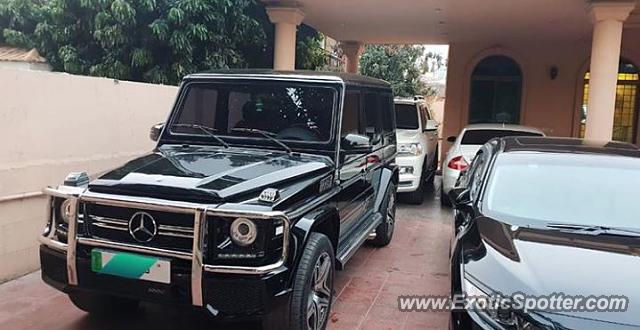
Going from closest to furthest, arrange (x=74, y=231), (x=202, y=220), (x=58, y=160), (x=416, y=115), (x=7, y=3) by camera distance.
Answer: (x=202, y=220) → (x=74, y=231) → (x=58, y=160) → (x=416, y=115) → (x=7, y=3)

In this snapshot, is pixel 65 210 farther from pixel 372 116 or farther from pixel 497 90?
pixel 497 90

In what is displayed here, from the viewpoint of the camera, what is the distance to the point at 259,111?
15.0 feet

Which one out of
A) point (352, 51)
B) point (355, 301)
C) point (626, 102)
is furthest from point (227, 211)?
point (626, 102)

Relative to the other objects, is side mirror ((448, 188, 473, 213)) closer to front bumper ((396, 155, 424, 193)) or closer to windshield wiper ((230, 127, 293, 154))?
windshield wiper ((230, 127, 293, 154))

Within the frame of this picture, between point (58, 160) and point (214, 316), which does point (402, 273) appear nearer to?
point (214, 316)

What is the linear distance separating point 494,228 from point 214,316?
1879 mm

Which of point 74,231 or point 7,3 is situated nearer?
point 74,231

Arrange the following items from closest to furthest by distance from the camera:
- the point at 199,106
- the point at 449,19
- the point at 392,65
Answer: the point at 199,106 → the point at 449,19 → the point at 392,65

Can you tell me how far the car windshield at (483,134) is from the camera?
902cm

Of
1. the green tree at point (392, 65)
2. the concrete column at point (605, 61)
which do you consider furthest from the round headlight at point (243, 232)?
the green tree at point (392, 65)

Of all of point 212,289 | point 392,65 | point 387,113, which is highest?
point 392,65

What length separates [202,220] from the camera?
3045 millimetres

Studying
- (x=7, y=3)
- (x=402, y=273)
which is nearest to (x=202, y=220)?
(x=402, y=273)

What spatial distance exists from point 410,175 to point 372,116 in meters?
3.33
